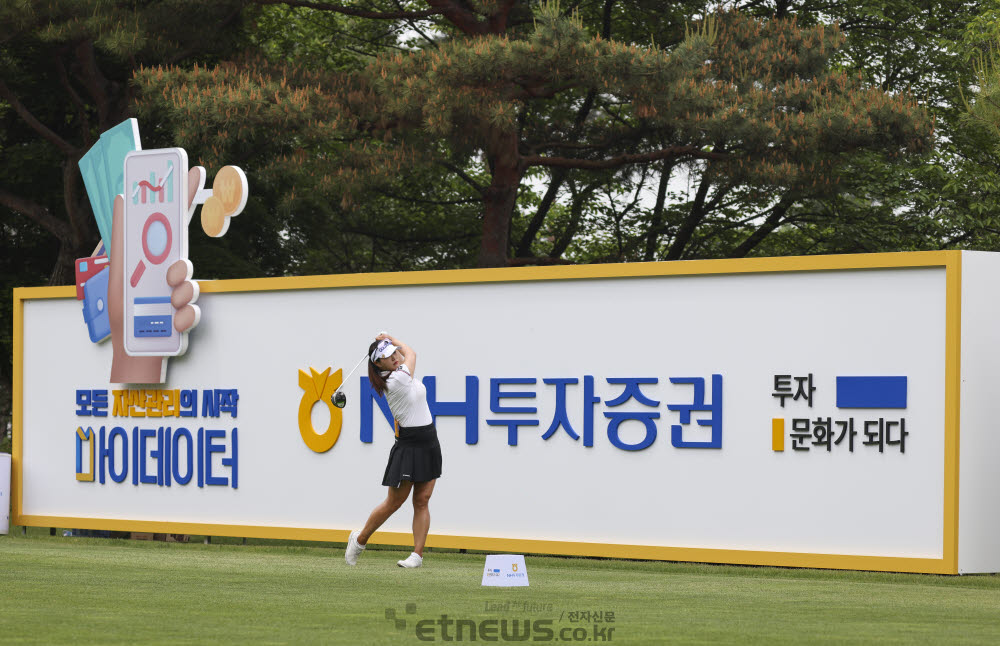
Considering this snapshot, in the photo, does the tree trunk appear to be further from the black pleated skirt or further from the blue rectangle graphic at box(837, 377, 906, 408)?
the black pleated skirt

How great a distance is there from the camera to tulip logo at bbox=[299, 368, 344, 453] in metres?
15.1

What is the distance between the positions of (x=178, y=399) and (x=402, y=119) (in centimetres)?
571

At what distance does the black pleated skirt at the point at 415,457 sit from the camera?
444 inches

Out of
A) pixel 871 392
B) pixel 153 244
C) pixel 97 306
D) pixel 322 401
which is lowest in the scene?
pixel 322 401

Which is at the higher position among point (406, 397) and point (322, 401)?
point (406, 397)

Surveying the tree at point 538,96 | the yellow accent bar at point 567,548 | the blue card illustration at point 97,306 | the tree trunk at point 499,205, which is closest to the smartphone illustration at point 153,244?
the blue card illustration at point 97,306

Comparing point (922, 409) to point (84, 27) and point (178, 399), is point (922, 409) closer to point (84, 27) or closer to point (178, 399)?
point (178, 399)

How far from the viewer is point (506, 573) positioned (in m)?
10.1

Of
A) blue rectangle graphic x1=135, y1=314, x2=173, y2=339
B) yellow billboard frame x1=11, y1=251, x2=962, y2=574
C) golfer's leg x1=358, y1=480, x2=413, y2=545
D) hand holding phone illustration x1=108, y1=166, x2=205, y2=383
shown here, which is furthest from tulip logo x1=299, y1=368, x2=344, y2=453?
golfer's leg x1=358, y1=480, x2=413, y2=545

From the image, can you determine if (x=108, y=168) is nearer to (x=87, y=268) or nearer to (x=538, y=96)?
(x=87, y=268)

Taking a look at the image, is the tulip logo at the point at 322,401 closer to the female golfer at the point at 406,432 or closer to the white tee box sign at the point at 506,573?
the female golfer at the point at 406,432

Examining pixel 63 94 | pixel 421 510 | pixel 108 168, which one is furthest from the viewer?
pixel 63 94

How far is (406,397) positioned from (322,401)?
13.6ft

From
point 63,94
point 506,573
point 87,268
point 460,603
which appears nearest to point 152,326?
point 87,268
